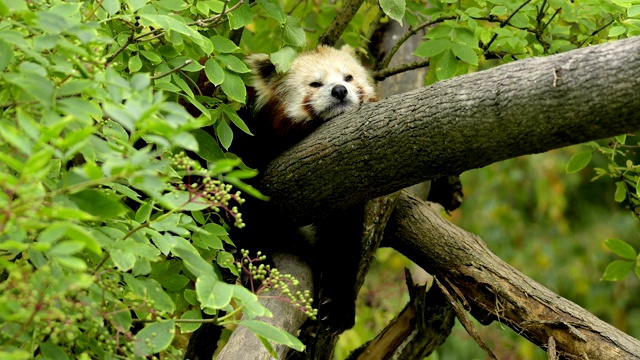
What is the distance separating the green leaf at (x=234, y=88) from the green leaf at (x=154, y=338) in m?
0.97

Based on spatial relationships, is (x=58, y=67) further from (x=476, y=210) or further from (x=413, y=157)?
(x=476, y=210)

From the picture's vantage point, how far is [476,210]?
722 centimetres

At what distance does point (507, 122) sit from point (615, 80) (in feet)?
0.98

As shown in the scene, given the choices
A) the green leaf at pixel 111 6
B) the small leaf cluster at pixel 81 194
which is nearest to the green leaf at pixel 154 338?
the small leaf cluster at pixel 81 194

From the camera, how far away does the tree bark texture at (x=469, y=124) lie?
1880mm

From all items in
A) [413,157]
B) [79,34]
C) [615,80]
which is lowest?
[413,157]

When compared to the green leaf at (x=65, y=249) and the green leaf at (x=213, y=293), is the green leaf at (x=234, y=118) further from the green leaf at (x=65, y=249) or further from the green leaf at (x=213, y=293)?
the green leaf at (x=65, y=249)

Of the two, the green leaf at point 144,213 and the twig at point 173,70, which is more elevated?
the twig at point 173,70

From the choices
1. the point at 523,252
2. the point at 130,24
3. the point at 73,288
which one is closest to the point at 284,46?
the point at 130,24

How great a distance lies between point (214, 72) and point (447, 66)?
2.88ft

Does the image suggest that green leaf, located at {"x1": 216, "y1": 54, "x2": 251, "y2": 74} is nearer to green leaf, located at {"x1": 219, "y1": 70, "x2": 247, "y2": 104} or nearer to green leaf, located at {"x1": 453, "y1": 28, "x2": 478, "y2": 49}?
green leaf, located at {"x1": 219, "y1": 70, "x2": 247, "y2": 104}

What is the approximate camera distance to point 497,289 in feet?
10.1

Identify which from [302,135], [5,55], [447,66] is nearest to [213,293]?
[5,55]

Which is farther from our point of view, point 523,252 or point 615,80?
point 523,252
